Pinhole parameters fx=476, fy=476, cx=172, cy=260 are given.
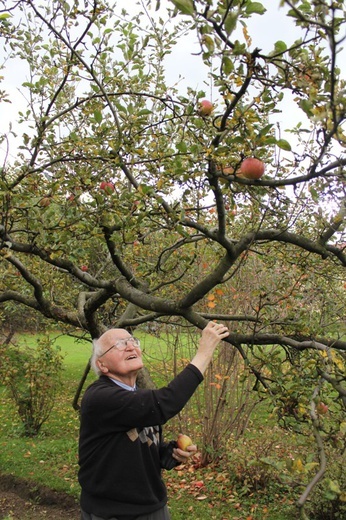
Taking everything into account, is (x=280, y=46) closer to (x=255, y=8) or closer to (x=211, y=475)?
(x=255, y=8)

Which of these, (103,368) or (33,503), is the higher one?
(103,368)

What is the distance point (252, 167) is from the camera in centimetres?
213

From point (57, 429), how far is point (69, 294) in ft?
8.96

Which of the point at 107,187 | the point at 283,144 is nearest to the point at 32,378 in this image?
the point at 107,187

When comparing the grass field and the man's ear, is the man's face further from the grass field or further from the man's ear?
the grass field

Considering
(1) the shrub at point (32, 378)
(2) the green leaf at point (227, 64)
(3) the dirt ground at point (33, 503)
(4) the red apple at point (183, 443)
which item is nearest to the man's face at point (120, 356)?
(4) the red apple at point (183, 443)

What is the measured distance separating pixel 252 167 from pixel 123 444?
1346mm

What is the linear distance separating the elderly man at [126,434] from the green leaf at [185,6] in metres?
1.25

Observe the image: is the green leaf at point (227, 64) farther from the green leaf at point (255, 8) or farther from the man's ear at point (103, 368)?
the man's ear at point (103, 368)

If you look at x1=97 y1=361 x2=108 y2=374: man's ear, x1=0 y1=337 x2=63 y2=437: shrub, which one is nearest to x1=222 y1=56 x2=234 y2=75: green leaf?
x1=97 y1=361 x2=108 y2=374: man's ear

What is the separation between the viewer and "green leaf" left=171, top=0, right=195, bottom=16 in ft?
4.54

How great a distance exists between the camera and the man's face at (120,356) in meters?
2.24

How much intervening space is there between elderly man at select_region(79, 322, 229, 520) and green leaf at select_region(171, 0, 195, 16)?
1255mm

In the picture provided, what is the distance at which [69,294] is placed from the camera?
22.2 ft
